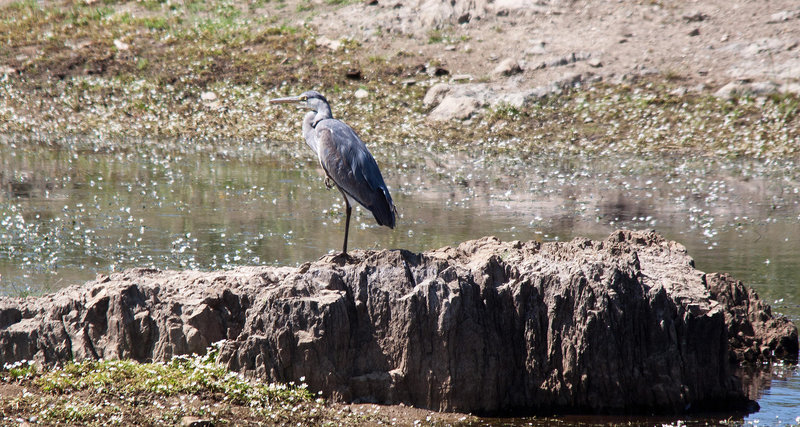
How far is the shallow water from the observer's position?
10.6 meters

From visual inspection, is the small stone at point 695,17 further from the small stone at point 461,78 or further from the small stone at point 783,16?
the small stone at point 461,78

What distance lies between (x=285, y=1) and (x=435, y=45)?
6974mm

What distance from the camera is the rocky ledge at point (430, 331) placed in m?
6.31

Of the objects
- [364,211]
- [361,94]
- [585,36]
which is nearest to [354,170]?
[364,211]

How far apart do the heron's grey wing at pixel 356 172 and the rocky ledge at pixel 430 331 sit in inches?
42.0

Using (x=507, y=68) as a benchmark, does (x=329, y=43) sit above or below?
above

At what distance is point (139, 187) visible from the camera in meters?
15.6

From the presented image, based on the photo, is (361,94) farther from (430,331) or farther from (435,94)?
(430,331)

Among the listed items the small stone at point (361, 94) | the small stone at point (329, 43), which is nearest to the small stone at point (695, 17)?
the small stone at point (361, 94)

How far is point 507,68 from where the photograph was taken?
78.3 ft

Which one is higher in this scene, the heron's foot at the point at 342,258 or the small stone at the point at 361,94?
the small stone at the point at 361,94

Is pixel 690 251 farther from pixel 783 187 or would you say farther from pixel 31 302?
pixel 31 302

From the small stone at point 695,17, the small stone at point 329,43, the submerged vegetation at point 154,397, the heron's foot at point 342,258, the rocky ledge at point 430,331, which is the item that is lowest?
the submerged vegetation at point 154,397

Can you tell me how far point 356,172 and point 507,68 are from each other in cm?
1683
